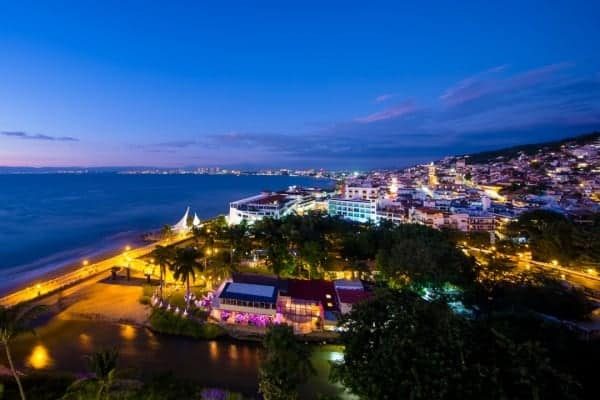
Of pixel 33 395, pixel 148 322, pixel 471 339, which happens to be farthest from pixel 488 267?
pixel 33 395

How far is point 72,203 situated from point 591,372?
Result: 10602 centimetres

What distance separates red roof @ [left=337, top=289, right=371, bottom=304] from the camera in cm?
2419

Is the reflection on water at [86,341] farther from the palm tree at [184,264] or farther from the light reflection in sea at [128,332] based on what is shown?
the palm tree at [184,264]

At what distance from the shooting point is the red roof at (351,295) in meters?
24.2

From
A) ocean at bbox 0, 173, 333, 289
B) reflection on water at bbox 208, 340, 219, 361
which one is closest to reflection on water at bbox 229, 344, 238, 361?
reflection on water at bbox 208, 340, 219, 361

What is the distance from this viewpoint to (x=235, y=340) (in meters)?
22.2

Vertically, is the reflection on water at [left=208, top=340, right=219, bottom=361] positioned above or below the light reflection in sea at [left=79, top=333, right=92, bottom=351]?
below

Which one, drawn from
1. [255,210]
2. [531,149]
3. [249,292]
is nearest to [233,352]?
[249,292]

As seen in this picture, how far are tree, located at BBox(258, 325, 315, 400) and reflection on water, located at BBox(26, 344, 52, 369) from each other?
48.2 feet

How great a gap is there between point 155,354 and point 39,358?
21.7ft

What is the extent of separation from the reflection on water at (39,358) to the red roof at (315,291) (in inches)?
612

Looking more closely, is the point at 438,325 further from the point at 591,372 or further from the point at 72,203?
the point at 72,203

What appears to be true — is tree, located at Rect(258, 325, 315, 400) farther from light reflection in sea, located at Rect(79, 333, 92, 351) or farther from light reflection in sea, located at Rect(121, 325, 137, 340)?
light reflection in sea, located at Rect(79, 333, 92, 351)

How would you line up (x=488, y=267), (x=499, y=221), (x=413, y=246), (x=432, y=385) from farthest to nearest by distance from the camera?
(x=499, y=221) < (x=488, y=267) < (x=413, y=246) < (x=432, y=385)
